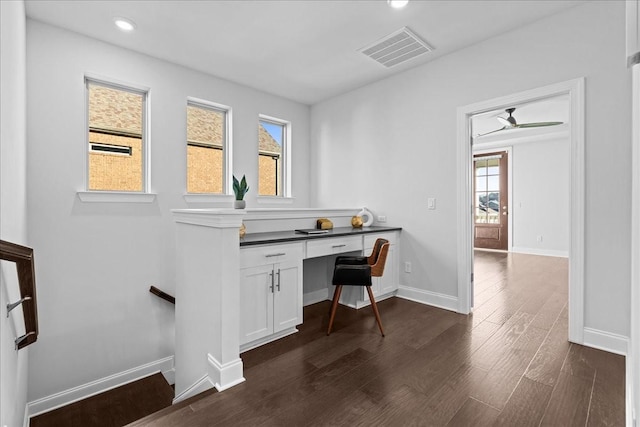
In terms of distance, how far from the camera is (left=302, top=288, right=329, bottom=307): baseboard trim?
3.53 metres

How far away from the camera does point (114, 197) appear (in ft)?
9.89

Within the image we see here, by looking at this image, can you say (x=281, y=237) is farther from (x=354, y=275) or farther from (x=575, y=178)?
(x=575, y=178)

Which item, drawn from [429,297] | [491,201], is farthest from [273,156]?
[491,201]

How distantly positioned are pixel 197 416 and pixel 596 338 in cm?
285

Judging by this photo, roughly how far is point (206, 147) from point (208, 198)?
67cm

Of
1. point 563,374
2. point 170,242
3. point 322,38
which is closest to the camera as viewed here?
point 563,374

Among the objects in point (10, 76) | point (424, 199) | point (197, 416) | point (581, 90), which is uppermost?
point (581, 90)

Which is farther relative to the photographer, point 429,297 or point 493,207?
point 493,207

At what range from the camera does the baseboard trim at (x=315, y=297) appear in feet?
11.6

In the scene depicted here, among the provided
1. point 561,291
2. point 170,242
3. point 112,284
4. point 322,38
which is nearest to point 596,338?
point 561,291

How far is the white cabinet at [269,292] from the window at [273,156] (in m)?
2.02

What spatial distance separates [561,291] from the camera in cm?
379

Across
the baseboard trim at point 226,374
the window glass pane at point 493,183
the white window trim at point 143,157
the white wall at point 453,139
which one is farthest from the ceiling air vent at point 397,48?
the window glass pane at point 493,183

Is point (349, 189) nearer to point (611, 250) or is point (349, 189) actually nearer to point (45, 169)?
point (611, 250)
